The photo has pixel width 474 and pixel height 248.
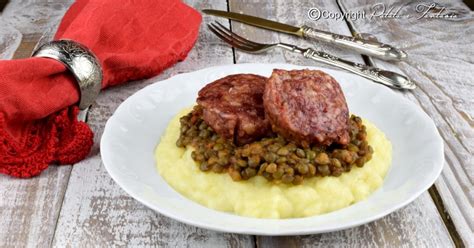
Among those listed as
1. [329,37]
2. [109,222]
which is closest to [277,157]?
[109,222]

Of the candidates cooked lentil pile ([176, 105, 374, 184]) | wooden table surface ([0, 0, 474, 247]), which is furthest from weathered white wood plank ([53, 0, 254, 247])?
cooked lentil pile ([176, 105, 374, 184])

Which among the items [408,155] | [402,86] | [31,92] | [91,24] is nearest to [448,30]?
[402,86]

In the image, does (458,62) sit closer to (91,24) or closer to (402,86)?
(402,86)

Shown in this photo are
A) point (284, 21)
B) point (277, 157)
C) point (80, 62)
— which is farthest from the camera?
point (284, 21)

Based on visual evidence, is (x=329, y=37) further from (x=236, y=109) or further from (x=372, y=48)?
(x=236, y=109)

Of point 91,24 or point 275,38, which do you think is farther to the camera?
point 275,38

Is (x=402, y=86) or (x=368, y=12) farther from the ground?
(x=402, y=86)
